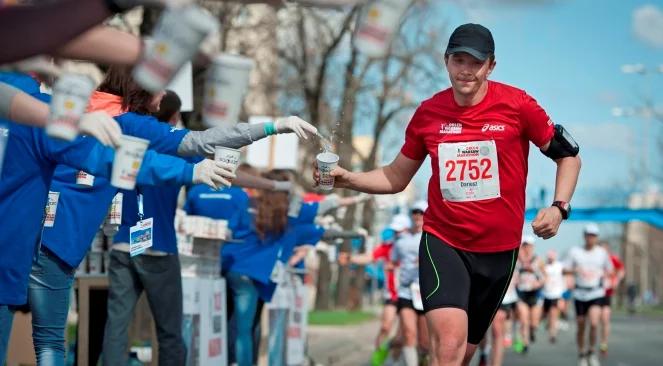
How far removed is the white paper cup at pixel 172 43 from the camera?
373 cm

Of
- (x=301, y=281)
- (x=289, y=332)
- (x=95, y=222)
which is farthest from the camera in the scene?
(x=301, y=281)

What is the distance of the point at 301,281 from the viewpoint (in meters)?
14.7

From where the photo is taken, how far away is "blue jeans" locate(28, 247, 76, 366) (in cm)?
636

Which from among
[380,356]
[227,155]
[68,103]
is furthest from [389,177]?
[380,356]

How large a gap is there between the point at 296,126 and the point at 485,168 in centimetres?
113

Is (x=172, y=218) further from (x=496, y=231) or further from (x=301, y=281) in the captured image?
(x=301, y=281)

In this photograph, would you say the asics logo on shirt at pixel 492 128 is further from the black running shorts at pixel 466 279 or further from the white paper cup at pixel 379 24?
the white paper cup at pixel 379 24

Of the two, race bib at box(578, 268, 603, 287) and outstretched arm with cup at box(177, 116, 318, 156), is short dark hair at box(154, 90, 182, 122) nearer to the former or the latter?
outstretched arm with cup at box(177, 116, 318, 156)

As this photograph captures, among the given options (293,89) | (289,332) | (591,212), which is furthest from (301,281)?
(591,212)

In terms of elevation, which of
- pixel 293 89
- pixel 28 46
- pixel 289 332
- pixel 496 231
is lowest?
pixel 289 332

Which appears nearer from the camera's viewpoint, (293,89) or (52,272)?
(52,272)

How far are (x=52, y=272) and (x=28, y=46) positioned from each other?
304cm

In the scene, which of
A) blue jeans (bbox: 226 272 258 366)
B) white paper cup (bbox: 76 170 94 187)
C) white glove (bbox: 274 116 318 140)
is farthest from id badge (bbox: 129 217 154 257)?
blue jeans (bbox: 226 272 258 366)

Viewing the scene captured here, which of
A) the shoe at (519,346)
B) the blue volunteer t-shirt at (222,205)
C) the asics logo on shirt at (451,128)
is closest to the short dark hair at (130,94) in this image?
the asics logo on shirt at (451,128)
